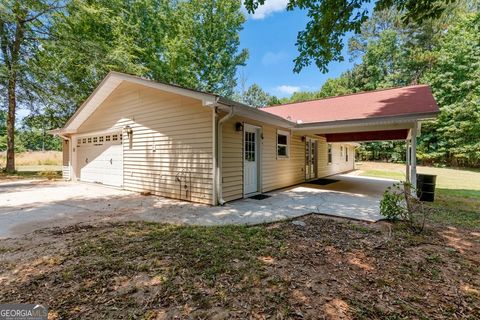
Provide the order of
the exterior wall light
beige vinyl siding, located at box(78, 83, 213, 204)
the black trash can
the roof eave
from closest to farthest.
→ the roof eave, beige vinyl siding, located at box(78, 83, 213, 204), the exterior wall light, the black trash can

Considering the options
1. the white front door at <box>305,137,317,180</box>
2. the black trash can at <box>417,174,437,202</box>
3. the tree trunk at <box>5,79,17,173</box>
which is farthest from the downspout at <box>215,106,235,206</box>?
the tree trunk at <box>5,79,17,173</box>

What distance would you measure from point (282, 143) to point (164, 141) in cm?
434

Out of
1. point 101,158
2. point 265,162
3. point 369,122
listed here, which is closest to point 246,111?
point 265,162

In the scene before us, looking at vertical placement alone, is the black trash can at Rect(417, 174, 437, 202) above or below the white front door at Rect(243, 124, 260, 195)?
below

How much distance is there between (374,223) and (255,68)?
24.2 m

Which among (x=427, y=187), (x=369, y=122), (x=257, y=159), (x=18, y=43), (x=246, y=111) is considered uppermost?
(x=18, y=43)

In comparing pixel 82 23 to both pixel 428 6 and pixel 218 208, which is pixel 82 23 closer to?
pixel 218 208

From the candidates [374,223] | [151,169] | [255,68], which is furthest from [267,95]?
[374,223]

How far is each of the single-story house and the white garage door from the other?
Result: 0.13 ft

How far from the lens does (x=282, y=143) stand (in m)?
8.82

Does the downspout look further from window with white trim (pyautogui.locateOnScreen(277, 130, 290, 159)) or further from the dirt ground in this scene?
window with white trim (pyautogui.locateOnScreen(277, 130, 290, 159))

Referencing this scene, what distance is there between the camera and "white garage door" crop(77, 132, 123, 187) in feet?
28.8

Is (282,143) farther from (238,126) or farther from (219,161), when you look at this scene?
(219,161)

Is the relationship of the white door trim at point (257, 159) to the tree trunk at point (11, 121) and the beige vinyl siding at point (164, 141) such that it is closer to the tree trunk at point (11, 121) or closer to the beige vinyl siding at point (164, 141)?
the beige vinyl siding at point (164, 141)
